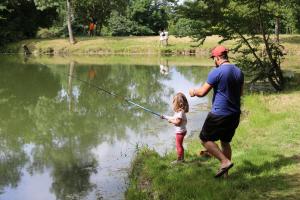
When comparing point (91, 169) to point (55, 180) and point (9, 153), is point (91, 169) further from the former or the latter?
point (9, 153)

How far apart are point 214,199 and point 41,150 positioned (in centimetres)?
546

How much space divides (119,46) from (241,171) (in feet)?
112

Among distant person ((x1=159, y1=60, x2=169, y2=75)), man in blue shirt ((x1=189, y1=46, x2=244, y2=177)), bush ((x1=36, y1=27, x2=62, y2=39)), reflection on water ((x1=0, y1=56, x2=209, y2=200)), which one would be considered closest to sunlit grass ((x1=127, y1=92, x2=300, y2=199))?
man in blue shirt ((x1=189, y1=46, x2=244, y2=177))

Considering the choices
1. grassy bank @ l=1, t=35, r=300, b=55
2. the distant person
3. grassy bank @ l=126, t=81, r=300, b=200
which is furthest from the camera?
grassy bank @ l=1, t=35, r=300, b=55

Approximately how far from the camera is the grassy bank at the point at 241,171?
6.26 meters

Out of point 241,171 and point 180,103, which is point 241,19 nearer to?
point 180,103

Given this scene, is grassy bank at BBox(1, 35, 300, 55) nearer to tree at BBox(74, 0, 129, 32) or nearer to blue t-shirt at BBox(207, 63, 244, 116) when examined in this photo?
tree at BBox(74, 0, 129, 32)

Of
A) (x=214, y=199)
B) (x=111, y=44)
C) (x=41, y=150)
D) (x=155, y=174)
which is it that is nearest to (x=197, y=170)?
(x=155, y=174)

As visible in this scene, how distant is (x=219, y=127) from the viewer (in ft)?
21.3

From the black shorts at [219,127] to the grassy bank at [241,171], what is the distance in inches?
24.0

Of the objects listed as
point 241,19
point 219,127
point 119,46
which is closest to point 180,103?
point 219,127

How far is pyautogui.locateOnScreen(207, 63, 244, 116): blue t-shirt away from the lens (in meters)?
6.34

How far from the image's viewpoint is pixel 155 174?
745cm

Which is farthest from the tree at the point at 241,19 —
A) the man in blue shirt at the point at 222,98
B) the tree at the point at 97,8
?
the tree at the point at 97,8
